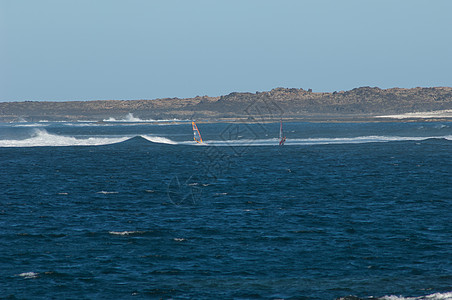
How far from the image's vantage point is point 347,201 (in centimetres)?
4025

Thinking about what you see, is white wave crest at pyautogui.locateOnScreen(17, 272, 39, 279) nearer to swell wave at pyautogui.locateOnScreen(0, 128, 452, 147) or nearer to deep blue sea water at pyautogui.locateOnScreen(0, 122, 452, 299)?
deep blue sea water at pyautogui.locateOnScreen(0, 122, 452, 299)

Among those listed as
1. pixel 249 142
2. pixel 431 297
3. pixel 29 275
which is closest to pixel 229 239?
pixel 29 275

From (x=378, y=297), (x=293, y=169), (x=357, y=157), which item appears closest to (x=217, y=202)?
(x=378, y=297)

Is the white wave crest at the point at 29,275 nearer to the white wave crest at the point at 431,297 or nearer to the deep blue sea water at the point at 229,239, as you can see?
the deep blue sea water at the point at 229,239

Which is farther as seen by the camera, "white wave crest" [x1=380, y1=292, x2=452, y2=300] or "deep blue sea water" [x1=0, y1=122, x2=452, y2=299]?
"deep blue sea water" [x1=0, y1=122, x2=452, y2=299]

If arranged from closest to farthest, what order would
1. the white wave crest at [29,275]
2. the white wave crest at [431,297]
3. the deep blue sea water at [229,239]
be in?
1. the white wave crest at [431,297]
2. the deep blue sea water at [229,239]
3. the white wave crest at [29,275]

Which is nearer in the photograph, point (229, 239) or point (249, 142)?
point (229, 239)

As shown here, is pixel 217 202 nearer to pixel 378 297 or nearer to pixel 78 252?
pixel 78 252

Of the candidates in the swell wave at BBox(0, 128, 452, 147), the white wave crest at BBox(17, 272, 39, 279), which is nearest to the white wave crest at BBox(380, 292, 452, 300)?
the white wave crest at BBox(17, 272, 39, 279)

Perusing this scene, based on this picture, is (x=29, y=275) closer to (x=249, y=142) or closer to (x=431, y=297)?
(x=431, y=297)

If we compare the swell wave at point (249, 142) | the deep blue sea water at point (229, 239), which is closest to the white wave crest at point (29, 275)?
the deep blue sea water at point (229, 239)

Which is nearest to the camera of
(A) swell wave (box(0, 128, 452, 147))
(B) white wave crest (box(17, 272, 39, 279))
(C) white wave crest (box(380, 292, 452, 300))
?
(C) white wave crest (box(380, 292, 452, 300))

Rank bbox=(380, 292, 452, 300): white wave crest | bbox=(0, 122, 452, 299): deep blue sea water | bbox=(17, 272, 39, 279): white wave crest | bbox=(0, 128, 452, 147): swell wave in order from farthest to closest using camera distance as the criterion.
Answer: bbox=(0, 128, 452, 147): swell wave < bbox=(17, 272, 39, 279): white wave crest < bbox=(0, 122, 452, 299): deep blue sea water < bbox=(380, 292, 452, 300): white wave crest

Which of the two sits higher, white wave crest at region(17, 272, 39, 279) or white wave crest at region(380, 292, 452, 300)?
white wave crest at region(17, 272, 39, 279)
